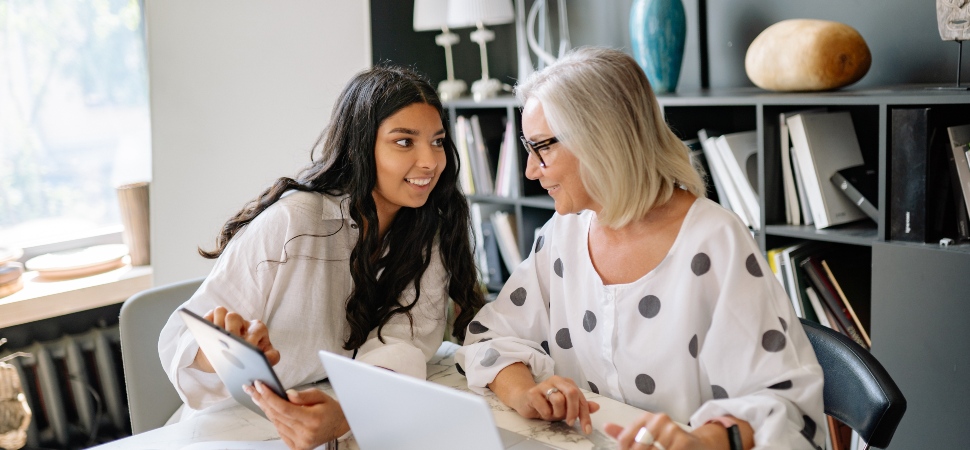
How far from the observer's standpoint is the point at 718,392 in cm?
130

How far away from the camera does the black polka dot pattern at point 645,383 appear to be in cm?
139

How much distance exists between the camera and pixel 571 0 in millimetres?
→ 3221

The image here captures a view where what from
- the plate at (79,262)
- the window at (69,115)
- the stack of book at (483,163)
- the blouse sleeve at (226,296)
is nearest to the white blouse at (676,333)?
the blouse sleeve at (226,296)

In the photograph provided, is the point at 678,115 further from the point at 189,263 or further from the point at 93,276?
the point at 93,276

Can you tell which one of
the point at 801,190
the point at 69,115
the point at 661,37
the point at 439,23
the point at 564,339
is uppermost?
the point at 439,23

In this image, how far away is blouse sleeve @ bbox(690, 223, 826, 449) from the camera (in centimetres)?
116

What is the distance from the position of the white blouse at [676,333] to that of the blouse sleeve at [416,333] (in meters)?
0.10

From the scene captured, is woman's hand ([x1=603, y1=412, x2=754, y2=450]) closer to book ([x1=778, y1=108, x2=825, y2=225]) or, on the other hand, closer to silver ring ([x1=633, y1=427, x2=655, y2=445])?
silver ring ([x1=633, y1=427, x2=655, y2=445])

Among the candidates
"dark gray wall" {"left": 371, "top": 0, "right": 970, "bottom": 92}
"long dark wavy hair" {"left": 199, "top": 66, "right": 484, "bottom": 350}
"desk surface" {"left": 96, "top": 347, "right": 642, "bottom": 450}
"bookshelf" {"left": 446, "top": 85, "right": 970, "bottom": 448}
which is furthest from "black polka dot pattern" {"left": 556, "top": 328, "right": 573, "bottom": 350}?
"dark gray wall" {"left": 371, "top": 0, "right": 970, "bottom": 92}

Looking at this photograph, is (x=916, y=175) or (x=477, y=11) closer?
(x=916, y=175)

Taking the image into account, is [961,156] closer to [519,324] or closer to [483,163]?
[519,324]

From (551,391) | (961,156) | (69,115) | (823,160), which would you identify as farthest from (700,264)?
(69,115)

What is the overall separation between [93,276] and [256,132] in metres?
0.78

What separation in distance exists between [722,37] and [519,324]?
63.3 inches
